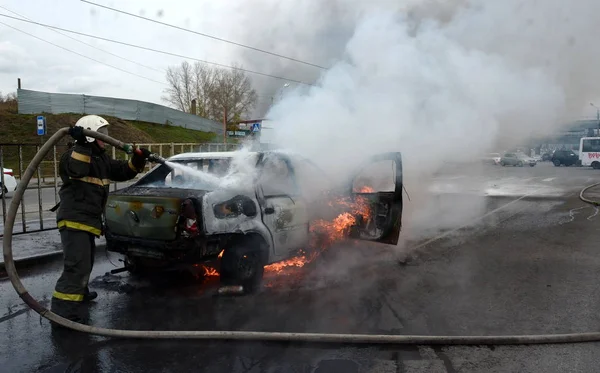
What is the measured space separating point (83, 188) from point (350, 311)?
299 centimetres

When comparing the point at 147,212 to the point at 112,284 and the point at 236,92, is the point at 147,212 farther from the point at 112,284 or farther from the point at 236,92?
the point at 236,92

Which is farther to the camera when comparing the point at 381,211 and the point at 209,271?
the point at 381,211

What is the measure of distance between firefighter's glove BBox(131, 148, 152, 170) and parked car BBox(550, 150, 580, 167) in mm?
46415

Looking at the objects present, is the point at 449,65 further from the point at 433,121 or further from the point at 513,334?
the point at 513,334

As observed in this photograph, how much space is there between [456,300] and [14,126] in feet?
116

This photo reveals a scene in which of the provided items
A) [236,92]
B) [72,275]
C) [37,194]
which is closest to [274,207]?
[72,275]

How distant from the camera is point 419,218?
11094mm

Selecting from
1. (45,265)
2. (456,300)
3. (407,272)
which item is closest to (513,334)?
(456,300)

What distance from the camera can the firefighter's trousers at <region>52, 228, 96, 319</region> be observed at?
433 cm

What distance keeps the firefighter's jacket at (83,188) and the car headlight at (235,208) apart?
46.9 inches

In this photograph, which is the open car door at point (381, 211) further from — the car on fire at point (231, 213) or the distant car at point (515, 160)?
the distant car at point (515, 160)

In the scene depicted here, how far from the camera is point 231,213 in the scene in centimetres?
500

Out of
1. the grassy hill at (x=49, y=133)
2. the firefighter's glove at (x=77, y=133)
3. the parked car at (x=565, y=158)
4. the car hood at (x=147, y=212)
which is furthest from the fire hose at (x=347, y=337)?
the parked car at (x=565, y=158)

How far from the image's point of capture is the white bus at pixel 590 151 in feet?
120
